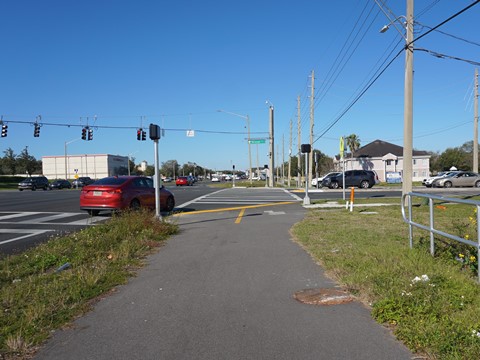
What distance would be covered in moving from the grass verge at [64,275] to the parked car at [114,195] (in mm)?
4021

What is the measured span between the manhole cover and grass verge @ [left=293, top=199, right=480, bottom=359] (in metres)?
0.18

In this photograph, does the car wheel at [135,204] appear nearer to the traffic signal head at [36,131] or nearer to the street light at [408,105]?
the street light at [408,105]

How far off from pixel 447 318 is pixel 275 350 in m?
1.77

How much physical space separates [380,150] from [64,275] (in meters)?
68.9

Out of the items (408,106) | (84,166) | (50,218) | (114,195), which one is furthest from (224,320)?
(84,166)

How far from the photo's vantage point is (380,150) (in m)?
70.2

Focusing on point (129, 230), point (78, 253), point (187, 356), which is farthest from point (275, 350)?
point (129, 230)

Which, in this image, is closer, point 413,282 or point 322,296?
point 413,282

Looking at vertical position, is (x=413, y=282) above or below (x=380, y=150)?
below

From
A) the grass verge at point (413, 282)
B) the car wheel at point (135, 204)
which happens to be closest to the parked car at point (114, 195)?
the car wheel at point (135, 204)

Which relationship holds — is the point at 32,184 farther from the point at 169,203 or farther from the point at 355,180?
the point at 169,203

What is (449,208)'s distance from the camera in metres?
15.5

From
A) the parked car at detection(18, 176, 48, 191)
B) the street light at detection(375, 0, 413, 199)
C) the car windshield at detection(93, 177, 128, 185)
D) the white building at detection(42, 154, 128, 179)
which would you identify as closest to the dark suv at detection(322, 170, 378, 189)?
the street light at detection(375, 0, 413, 199)

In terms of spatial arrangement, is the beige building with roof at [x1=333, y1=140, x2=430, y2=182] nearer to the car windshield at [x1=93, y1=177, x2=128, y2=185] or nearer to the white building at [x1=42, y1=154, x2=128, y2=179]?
the car windshield at [x1=93, y1=177, x2=128, y2=185]
